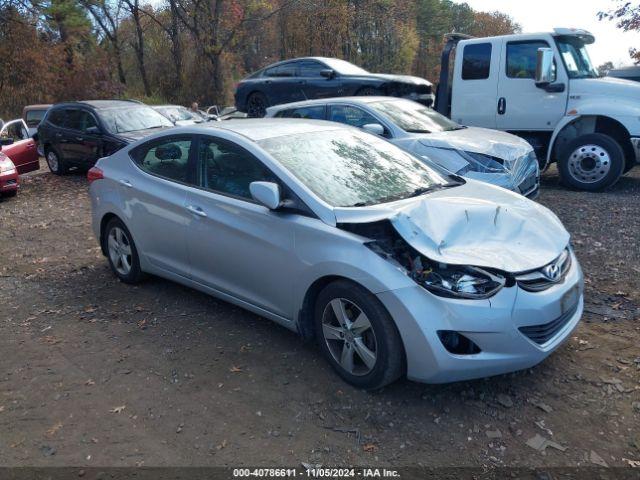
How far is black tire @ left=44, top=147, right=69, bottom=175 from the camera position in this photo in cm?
1249

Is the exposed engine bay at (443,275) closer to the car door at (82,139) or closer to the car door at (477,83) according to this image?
the car door at (477,83)

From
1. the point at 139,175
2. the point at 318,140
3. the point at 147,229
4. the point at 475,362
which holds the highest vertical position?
the point at 318,140

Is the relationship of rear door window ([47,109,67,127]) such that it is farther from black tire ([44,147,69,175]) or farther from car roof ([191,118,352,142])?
car roof ([191,118,352,142])

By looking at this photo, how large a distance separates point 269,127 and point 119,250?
6.71 feet

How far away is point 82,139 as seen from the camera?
11.4m

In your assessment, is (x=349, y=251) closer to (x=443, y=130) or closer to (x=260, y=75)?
(x=443, y=130)

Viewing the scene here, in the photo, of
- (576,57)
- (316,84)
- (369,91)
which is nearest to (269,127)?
(576,57)

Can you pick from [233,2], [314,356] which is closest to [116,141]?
[314,356]

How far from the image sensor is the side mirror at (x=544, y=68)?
873cm

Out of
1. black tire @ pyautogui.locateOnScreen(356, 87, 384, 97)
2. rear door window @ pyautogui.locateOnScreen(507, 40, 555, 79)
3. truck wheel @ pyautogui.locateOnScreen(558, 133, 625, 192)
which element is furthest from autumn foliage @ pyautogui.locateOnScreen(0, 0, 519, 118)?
truck wheel @ pyautogui.locateOnScreen(558, 133, 625, 192)

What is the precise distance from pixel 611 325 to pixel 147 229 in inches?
154

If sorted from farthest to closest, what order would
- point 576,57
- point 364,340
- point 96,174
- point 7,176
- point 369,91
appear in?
point 369,91 → point 7,176 → point 576,57 → point 96,174 → point 364,340

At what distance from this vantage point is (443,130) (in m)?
7.97

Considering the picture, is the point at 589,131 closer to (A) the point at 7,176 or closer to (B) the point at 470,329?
(B) the point at 470,329
